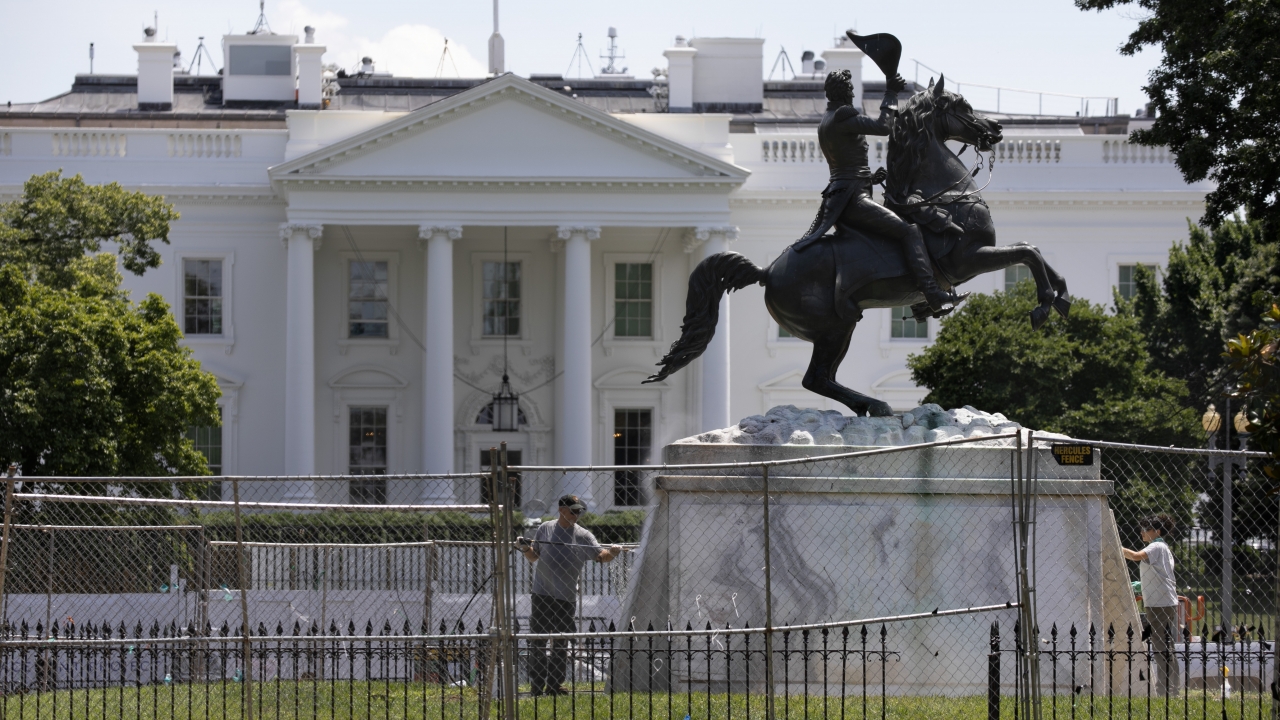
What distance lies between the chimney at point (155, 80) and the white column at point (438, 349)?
10.9 m

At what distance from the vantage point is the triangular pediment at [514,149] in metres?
36.4

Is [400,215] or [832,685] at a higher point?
[400,215]

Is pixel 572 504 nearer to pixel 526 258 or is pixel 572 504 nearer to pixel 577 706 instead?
pixel 577 706

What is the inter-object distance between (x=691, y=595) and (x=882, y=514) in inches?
51.3

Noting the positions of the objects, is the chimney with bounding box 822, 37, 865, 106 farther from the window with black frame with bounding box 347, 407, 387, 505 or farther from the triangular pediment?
the window with black frame with bounding box 347, 407, 387, 505

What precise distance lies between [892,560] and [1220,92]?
976 cm

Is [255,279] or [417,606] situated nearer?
[417,606]

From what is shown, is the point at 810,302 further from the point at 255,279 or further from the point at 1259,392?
the point at 255,279

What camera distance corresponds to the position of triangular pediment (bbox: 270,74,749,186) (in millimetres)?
36406

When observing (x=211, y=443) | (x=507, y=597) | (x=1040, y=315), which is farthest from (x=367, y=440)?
(x=507, y=597)

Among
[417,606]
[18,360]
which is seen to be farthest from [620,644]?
[18,360]

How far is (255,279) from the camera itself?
38.8m

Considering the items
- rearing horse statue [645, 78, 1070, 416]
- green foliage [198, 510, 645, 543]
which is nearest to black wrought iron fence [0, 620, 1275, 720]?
rearing horse statue [645, 78, 1070, 416]

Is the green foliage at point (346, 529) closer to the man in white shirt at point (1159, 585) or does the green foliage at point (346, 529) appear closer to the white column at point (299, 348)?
the man in white shirt at point (1159, 585)
